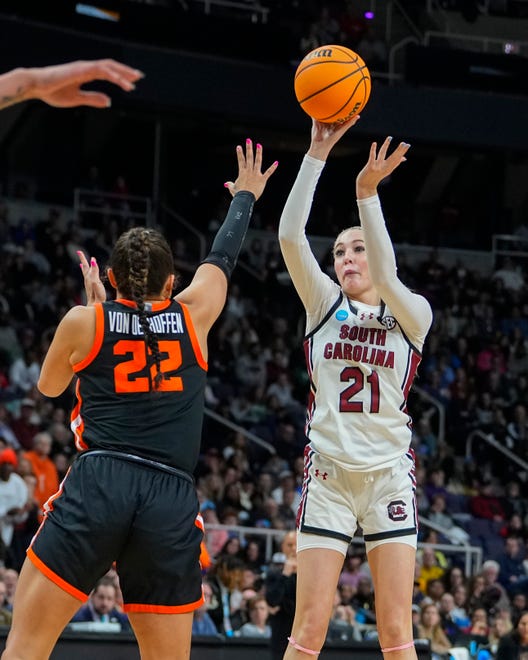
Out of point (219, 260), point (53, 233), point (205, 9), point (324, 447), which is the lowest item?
point (324, 447)

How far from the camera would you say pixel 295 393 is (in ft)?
64.4

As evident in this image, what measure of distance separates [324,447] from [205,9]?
642 inches

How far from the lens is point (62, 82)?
3.69 meters

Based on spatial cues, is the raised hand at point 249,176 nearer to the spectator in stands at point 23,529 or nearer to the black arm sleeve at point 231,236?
the black arm sleeve at point 231,236

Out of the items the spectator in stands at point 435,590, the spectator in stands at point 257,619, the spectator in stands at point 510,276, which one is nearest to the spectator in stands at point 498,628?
the spectator in stands at point 435,590

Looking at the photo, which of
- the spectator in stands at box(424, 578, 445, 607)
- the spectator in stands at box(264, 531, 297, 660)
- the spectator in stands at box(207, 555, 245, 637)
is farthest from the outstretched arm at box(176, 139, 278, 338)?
the spectator in stands at box(424, 578, 445, 607)

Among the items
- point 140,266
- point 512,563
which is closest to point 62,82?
point 140,266

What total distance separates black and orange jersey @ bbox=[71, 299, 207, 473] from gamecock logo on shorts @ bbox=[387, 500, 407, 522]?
140 centimetres

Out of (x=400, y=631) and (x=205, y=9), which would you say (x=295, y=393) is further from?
(x=400, y=631)

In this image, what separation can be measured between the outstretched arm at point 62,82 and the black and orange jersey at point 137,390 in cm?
134

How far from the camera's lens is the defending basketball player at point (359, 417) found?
591 cm

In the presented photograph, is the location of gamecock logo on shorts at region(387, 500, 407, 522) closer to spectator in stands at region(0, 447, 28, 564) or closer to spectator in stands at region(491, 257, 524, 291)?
spectator in stands at region(0, 447, 28, 564)

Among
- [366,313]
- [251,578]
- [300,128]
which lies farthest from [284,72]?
[366,313]

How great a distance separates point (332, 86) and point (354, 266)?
0.96m
